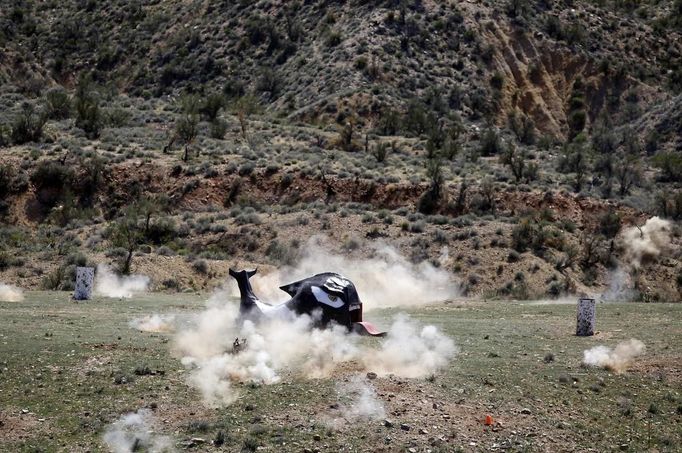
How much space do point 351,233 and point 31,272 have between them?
526 inches

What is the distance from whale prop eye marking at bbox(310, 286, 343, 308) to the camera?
744 inches

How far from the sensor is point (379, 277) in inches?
1394

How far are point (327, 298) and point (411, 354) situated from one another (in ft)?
7.74

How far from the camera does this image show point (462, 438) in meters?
14.3

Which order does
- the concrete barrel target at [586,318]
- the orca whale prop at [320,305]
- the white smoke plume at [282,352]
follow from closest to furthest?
1. the white smoke plume at [282,352]
2. the orca whale prop at [320,305]
3. the concrete barrel target at [586,318]

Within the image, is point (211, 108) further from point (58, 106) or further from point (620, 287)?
point (620, 287)

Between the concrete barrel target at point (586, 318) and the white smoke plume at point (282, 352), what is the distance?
3333 mm

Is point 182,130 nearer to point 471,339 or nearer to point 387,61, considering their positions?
point 387,61

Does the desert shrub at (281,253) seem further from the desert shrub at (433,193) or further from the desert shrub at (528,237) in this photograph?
the desert shrub at (528,237)

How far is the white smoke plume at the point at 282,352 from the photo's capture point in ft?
53.0

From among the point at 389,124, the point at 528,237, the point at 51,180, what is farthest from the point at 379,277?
the point at 389,124

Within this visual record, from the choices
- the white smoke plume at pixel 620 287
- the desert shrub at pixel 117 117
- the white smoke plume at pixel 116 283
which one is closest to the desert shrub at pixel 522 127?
the desert shrub at pixel 117 117

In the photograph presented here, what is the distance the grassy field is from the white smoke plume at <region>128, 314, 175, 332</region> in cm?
89

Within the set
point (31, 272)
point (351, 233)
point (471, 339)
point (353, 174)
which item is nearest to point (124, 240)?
point (31, 272)
